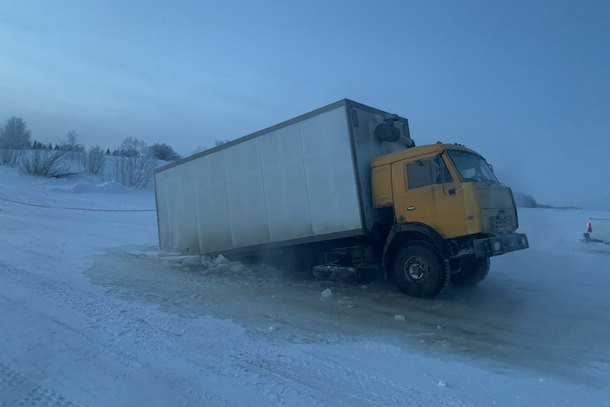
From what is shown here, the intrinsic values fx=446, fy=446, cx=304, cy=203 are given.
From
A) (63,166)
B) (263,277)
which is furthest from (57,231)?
(63,166)

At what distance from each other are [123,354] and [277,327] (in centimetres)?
209

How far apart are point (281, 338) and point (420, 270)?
324 cm

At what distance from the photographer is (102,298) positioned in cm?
694

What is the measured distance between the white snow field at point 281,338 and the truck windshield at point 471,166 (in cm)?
223

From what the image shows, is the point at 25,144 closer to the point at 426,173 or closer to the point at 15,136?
the point at 15,136

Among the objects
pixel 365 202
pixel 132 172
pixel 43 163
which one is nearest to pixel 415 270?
pixel 365 202

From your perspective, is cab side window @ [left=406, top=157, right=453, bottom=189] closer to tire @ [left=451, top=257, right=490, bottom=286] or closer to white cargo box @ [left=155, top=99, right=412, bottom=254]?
white cargo box @ [left=155, top=99, right=412, bottom=254]

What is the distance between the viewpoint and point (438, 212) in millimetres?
7672

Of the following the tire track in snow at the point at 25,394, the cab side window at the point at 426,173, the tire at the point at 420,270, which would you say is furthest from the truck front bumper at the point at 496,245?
the tire track in snow at the point at 25,394

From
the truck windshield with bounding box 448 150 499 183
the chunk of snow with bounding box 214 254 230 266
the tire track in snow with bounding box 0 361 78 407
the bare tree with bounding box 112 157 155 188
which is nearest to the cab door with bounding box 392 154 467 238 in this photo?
the truck windshield with bounding box 448 150 499 183

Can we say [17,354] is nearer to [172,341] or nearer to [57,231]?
[172,341]

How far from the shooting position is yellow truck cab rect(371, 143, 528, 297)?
292 inches

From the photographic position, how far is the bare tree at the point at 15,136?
4762 cm

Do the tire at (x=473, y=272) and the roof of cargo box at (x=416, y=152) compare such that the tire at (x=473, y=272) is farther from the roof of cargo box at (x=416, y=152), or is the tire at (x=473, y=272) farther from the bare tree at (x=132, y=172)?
the bare tree at (x=132, y=172)
